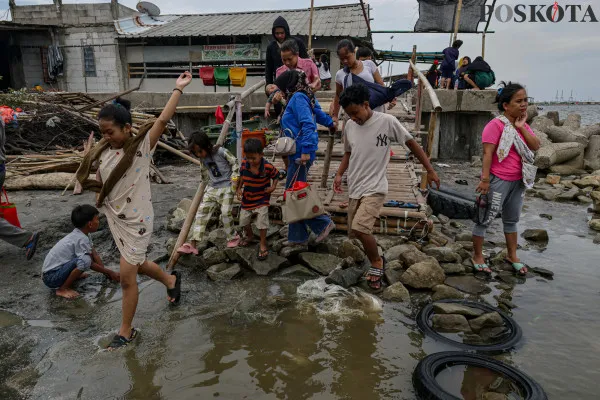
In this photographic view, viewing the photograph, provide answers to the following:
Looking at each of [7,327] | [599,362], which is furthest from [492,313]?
[7,327]

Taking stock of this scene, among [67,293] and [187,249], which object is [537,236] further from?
[67,293]

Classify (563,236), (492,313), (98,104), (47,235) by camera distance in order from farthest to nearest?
(98,104) → (563,236) → (47,235) → (492,313)

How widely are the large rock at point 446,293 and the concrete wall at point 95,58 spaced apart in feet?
60.1

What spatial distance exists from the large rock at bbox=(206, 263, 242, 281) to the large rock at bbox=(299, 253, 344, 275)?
0.76 metres

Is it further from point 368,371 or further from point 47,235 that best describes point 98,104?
point 368,371

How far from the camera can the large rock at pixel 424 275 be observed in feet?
13.6

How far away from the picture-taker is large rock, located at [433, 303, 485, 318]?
11.7 feet

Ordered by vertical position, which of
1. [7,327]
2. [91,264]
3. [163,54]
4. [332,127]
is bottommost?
[7,327]

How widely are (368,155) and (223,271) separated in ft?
6.77

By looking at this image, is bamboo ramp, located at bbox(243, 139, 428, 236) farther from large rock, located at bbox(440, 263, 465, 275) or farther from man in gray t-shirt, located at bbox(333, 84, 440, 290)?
man in gray t-shirt, located at bbox(333, 84, 440, 290)

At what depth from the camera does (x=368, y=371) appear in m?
2.98

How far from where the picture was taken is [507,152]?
4.12 m

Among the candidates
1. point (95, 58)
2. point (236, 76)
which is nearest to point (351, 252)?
point (236, 76)

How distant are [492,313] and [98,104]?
437 inches
